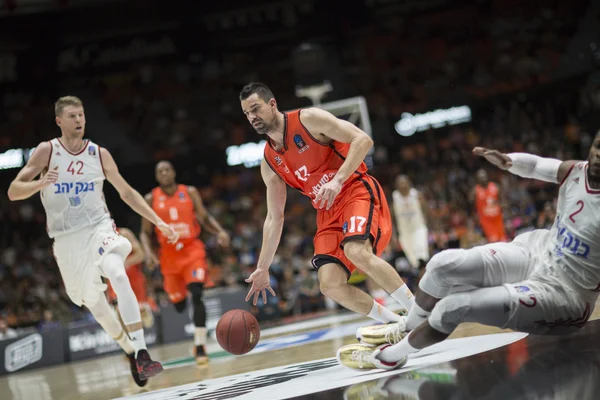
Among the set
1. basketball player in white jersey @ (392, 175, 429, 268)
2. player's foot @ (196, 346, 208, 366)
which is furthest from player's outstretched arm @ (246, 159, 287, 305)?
basketball player in white jersey @ (392, 175, 429, 268)

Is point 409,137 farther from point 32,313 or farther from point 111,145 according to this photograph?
point 32,313

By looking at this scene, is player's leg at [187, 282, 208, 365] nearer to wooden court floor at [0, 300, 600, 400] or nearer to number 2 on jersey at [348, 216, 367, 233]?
wooden court floor at [0, 300, 600, 400]

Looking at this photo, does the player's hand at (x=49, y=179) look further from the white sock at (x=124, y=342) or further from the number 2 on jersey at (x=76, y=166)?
the white sock at (x=124, y=342)

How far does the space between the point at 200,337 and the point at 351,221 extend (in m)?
2.95

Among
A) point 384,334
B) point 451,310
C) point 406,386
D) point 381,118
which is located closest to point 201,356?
point 384,334

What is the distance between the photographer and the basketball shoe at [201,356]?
657 centimetres

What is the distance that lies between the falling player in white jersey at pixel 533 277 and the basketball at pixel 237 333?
1.58 m

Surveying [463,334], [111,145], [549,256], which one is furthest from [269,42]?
[549,256]

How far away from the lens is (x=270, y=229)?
495cm

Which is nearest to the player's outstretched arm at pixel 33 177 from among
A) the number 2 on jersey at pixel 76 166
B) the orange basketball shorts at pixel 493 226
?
the number 2 on jersey at pixel 76 166

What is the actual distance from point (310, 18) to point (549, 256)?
18.8 m

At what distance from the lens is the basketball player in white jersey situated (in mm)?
11078

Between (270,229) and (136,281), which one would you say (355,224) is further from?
(136,281)

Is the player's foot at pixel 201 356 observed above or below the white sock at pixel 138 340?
below
